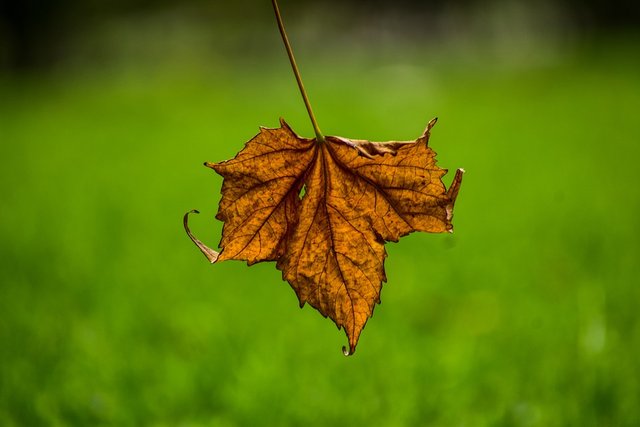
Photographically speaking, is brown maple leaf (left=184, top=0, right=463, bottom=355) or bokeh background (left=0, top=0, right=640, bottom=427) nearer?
brown maple leaf (left=184, top=0, right=463, bottom=355)

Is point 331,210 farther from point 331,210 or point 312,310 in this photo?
point 312,310

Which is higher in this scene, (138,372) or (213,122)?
(213,122)

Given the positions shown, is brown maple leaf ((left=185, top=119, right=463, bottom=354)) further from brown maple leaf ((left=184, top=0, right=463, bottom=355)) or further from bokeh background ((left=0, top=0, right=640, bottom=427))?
bokeh background ((left=0, top=0, right=640, bottom=427))

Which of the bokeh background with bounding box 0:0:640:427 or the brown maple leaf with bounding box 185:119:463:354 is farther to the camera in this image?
the bokeh background with bounding box 0:0:640:427

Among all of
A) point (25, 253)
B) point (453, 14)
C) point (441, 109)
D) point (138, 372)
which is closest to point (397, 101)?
point (441, 109)

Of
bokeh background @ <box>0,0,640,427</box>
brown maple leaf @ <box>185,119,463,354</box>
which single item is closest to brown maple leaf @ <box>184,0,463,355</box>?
brown maple leaf @ <box>185,119,463,354</box>

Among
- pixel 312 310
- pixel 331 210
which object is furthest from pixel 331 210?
pixel 312 310

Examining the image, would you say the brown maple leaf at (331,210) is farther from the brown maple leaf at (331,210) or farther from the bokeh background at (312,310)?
the bokeh background at (312,310)

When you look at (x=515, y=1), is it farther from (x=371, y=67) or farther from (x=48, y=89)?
(x=48, y=89)
